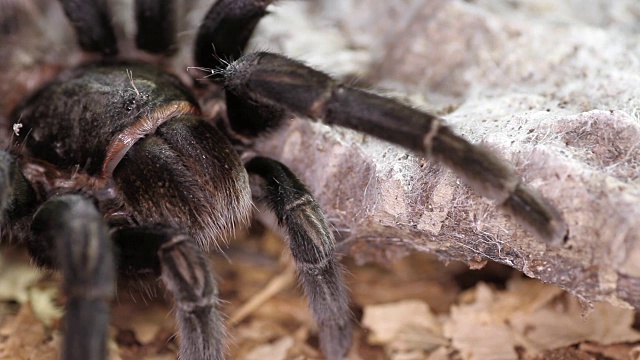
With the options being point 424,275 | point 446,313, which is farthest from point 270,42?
point 446,313

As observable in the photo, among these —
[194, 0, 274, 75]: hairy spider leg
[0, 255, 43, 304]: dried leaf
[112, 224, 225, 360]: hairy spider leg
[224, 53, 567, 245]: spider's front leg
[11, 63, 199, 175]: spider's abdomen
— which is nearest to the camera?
[224, 53, 567, 245]: spider's front leg

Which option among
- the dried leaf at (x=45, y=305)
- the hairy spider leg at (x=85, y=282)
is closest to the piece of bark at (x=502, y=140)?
the hairy spider leg at (x=85, y=282)

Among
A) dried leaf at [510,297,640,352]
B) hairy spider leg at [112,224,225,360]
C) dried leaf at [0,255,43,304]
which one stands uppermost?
hairy spider leg at [112,224,225,360]

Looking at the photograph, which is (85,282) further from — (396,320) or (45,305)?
Result: (396,320)

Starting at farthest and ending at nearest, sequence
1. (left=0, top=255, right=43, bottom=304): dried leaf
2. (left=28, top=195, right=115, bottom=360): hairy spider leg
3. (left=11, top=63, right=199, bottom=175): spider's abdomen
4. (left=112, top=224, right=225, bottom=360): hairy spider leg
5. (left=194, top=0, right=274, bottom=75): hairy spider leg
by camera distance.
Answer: (left=0, top=255, right=43, bottom=304): dried leaf, (left=194, top=0, right=274, bottom=75): hairy spider leg, (left=11, top=63, right=199, bottom=175): spider's abdomen, (left=112, top=224, right=225, bottom=360): hairy spider leg, (left=28, top=195, right=115, bottom=360): hairy spider leg

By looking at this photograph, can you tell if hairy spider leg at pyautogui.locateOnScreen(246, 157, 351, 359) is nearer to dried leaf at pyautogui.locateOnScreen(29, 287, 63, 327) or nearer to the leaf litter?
the leaf litter

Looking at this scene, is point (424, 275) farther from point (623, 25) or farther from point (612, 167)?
point (623, 25)

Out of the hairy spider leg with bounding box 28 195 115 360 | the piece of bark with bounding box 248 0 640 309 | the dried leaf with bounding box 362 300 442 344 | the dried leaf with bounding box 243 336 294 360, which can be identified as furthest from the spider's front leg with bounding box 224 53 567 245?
the dried leaf with bounding box 243 336 294 360

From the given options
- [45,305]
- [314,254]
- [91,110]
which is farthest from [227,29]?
[45,305]

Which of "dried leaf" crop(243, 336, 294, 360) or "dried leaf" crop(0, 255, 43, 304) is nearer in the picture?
"dried leaf" crop(243, 336, 294, 360)
